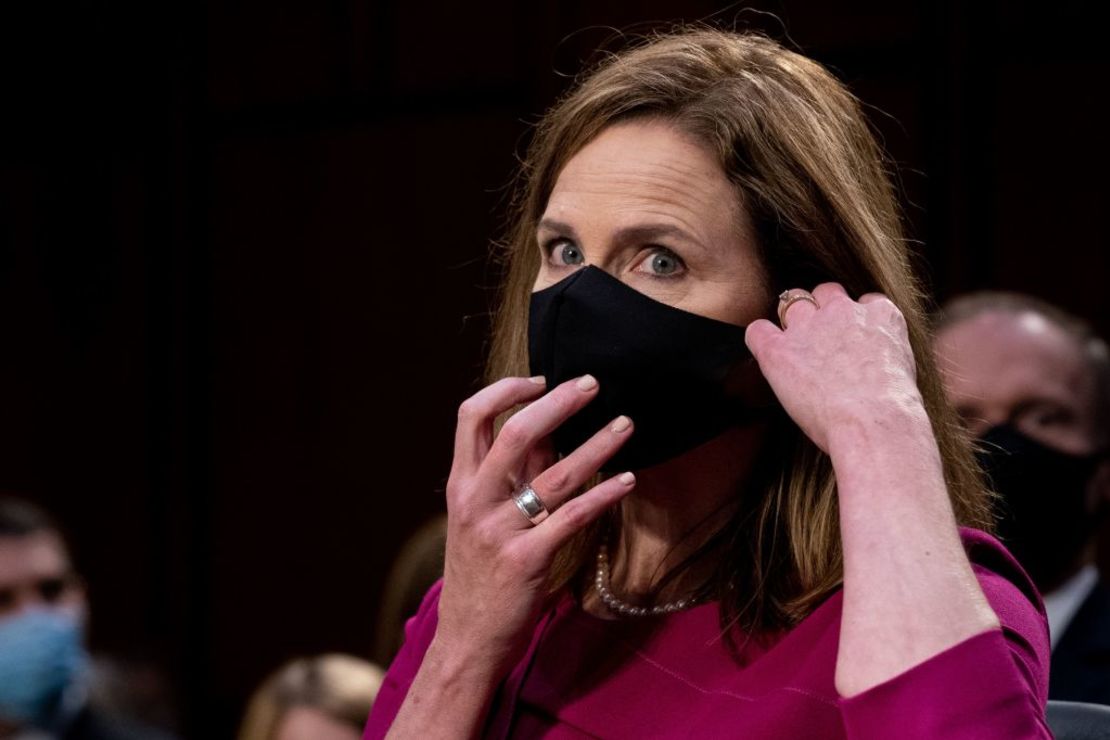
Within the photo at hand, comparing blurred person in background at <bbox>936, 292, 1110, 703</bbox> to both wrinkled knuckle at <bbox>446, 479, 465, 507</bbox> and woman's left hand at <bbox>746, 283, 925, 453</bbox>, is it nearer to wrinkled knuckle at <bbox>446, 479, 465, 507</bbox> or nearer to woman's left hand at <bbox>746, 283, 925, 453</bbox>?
woman's left hand at <bbox>746, 283, 925, 453</bbox>

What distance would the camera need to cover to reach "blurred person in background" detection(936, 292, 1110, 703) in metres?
2.32

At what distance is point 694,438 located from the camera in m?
1.47

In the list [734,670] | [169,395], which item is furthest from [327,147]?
[734,670]

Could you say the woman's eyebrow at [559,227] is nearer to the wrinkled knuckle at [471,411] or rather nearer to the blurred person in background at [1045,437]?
the wrinkled knuckle at [471,411]

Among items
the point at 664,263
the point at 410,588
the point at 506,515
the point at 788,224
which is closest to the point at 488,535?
the point at 506,515

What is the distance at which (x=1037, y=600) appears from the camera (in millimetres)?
1430

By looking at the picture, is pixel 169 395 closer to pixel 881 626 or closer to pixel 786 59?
pixel 786 59

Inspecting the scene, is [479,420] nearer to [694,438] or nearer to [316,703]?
[694,438]

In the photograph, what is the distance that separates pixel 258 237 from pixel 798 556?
358 centimetres

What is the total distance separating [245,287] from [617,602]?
11.3ft

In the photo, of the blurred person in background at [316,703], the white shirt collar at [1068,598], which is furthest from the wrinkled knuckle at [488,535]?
the blurred person in background at [316,703]

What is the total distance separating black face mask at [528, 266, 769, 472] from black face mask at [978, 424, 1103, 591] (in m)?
1.01

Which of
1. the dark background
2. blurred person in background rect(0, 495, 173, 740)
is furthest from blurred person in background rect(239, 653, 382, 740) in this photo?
the dark background

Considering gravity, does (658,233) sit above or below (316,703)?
above
